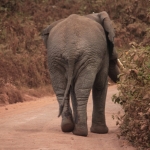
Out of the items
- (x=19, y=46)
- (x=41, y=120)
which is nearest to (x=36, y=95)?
(x=19, y=46)

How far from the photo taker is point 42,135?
9.23 metres

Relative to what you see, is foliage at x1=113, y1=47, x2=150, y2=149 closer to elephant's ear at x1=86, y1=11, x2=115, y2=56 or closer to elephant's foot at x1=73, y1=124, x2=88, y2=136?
elephant's foot at x1=73, y1=124, x2=88, y2=136

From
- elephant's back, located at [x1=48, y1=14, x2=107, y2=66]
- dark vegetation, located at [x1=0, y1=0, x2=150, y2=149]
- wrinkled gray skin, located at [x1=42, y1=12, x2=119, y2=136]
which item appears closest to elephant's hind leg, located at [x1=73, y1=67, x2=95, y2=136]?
wrinkled gray skin, located at [x1=42, y1=12, x2=119, y2=136]

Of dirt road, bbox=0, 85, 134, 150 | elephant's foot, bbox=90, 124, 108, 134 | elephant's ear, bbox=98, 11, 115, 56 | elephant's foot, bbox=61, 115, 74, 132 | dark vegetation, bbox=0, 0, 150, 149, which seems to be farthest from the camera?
elephant's foot, bbox=90, 124, 108, 134

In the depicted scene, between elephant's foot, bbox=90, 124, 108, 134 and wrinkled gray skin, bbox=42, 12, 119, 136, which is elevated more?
wrinkled gray skin, bbox=42, 12, 119, 136

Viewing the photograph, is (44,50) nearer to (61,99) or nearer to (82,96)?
(61,99)

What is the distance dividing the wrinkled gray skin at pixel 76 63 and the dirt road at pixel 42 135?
39 cm

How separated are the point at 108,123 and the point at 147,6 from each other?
14877 mm

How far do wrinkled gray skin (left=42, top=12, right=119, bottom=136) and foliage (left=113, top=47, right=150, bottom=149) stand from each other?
2.13 ft

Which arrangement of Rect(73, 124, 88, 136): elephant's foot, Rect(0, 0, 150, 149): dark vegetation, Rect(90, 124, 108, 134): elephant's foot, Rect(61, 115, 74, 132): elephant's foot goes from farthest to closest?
Rect(90, 124, 108, 134): elephant's foot, Rect(61, 115, 74, 132): elephant's foot, Rect(73, 124, 88, 136): elephant's foot, Rect(0, 0, 150, 149): dark vegetation

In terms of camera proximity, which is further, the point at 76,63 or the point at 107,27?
the point at 107,27

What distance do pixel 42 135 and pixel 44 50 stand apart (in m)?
12.4

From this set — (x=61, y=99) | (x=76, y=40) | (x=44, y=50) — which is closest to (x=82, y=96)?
(x=61, y=99)

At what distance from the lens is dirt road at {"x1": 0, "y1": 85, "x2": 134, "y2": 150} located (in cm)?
840
